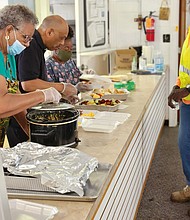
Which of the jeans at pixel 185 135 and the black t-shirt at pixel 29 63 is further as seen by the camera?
the jeans at pixel 185 135

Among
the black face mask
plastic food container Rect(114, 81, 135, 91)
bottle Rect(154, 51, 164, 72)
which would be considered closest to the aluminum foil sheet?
the black face mask

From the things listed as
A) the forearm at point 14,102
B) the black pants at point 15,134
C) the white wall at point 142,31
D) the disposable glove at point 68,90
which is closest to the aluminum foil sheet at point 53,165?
the forearm at point 14,102

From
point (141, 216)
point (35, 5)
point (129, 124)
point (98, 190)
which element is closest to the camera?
point (98, 190)

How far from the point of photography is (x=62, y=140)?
1919mm

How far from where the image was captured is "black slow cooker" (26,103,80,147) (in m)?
1.88

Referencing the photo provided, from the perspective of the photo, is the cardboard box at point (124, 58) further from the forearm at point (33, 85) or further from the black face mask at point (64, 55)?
the forearm at point (33, 85)

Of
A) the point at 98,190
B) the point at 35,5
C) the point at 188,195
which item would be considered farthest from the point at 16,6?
the point at 35,5

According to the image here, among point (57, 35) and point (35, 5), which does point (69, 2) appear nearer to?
point (35, 5)

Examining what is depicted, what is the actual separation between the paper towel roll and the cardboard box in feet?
0.58

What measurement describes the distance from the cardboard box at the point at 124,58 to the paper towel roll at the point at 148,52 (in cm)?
18

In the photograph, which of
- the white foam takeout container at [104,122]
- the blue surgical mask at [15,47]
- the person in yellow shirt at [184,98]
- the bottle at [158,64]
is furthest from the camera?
the bottle at [158,64]

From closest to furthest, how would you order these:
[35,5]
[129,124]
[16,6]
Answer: [16,6] < [129,124] < [35,5]

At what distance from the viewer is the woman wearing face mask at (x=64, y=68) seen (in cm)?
321

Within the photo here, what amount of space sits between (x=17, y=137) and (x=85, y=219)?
50.2 inches
